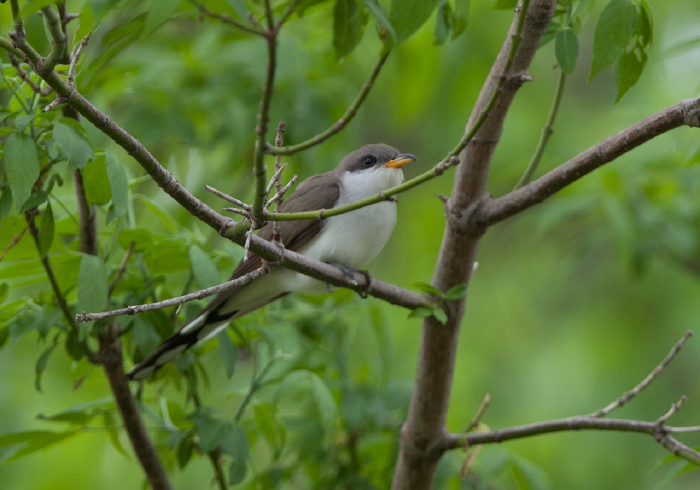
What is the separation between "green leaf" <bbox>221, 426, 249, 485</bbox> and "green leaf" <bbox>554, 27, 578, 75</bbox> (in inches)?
73.5

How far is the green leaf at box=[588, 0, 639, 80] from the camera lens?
2570 millimetres

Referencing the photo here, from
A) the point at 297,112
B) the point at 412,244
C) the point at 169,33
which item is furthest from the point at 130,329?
the point at 412,244

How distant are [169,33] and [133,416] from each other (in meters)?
3.83

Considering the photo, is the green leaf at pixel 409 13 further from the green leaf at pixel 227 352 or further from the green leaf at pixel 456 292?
the green leaf at pixel 227 352

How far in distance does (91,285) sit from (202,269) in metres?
0.44

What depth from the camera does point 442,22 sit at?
307 cm

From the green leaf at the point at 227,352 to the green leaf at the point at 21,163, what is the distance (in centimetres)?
112

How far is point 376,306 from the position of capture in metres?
4.14

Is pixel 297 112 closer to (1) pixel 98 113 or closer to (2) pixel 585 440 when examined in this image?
(1) pixel 98 113

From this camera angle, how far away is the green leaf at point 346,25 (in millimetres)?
2771

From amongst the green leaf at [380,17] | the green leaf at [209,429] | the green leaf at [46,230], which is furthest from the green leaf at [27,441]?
the green leaf at [380,17]

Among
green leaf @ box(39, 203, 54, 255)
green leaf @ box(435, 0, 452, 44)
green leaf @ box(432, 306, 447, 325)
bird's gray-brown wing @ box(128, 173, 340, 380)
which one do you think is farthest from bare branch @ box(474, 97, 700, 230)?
green leaf @ box(39, 203, 54, 255)

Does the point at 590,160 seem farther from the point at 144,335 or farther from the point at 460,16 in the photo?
the point at 144,335

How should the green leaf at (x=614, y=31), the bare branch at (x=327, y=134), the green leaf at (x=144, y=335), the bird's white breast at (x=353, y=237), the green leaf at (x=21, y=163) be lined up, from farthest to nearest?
the bird's white breast at (x=353, y=237) → the green leaf at (x=144, y=335) → the green leaf at (x=614, y=31) → the green leaf at (x=21, y=163) → the bare branch at (x=327, y=134)
